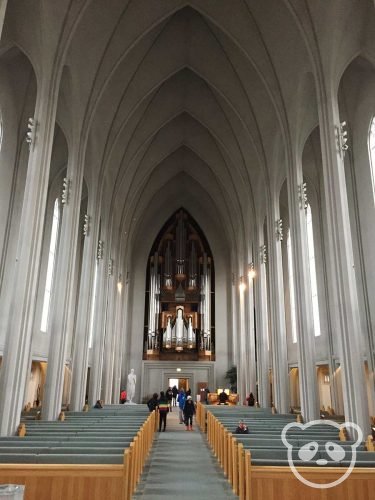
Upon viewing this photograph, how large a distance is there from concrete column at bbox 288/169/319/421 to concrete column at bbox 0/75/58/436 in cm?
797

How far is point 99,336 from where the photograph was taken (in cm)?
1889

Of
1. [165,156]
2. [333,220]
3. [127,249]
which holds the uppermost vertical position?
[165,156]

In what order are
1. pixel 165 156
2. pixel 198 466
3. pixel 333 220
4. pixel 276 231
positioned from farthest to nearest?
pixel 165 156
pixel 276 231
pixel 333 220
pixel 198 466

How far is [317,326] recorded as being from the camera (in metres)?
18.2

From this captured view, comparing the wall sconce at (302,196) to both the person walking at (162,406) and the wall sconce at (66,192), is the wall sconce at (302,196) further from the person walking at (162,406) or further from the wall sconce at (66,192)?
the person walking at (162,406)

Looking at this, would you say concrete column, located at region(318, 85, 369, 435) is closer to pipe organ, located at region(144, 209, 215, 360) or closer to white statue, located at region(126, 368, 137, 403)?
white statue, located at region(126, 368, 137, 403)

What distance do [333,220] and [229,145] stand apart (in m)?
12.5

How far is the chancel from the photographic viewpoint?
967 centimetres

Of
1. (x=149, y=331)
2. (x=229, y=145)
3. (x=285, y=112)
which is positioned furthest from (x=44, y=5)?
(x=149, y=331)

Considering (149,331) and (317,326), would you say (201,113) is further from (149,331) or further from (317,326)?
(149,331)

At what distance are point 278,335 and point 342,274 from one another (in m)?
6.63

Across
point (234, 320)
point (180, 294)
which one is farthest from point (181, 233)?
point (234, 320)

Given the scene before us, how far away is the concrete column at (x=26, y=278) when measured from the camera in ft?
29.5

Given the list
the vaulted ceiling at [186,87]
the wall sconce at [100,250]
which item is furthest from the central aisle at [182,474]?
the vaulted ceiling at [186,87]
